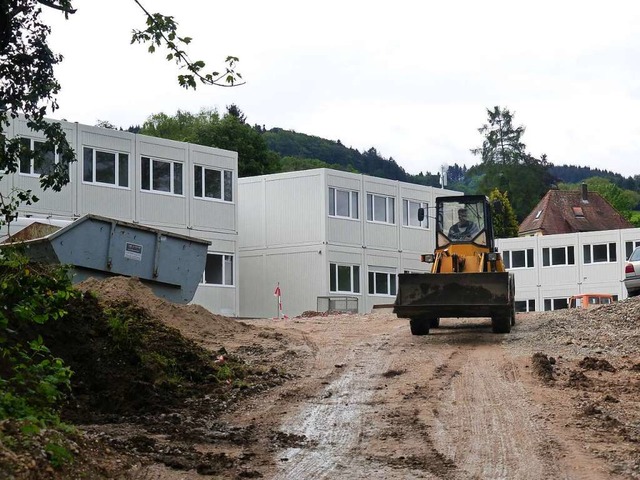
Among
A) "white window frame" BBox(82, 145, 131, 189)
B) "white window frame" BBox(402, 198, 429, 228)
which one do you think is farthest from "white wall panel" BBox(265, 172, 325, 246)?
"white window frame" BBox(82, 145, 131, 189)

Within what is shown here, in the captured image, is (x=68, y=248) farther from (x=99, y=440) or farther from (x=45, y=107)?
(x=99, y=440)

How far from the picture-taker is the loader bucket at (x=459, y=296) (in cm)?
2009

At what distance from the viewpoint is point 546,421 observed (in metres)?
11.7

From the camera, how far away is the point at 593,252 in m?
62.1

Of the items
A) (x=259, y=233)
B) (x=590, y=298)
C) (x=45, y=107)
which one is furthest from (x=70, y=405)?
(x=590, y=298)

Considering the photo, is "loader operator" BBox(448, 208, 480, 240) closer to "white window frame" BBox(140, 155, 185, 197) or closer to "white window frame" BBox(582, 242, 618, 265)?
"white window frame" BBox(140, 155, 185, 197)

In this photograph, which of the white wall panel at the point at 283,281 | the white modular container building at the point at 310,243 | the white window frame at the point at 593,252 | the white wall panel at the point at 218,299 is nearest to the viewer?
the white wall panel at the point at 218,299

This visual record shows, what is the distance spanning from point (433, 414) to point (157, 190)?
2824 cm

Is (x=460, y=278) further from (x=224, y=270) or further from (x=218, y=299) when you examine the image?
(x=224, y=270)

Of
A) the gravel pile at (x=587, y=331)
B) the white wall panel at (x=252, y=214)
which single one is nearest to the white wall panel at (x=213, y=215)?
the white wall panel at (x=252, y=214)

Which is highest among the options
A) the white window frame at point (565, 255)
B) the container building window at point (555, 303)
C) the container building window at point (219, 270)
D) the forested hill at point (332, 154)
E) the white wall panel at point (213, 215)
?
the forested hill at point (332, 154)

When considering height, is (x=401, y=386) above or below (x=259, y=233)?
below

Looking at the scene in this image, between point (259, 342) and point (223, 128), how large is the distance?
5320 centimetres

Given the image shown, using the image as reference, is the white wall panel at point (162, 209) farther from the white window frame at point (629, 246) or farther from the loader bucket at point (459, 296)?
the white window frame at point (629, 246)
